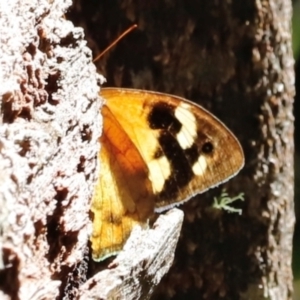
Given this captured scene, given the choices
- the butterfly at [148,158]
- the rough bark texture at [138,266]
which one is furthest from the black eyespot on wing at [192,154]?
the rough bark texture at [138,266]

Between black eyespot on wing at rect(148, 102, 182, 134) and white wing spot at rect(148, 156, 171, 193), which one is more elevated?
black eyespot on wing at rect(148, 102, 182, 134)

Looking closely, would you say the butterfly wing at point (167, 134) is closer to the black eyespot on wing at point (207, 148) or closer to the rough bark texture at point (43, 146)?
the black eyespot on wing at point (207, 148)

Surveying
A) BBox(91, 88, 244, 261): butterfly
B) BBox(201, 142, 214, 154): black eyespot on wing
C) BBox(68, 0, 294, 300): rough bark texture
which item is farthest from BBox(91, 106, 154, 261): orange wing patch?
BBox(68, 0, 294, 300): rough bark texture

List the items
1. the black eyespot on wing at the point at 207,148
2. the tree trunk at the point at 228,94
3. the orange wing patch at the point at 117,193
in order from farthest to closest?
the tree trunk at the point at 228,94
the black eyespot on wing at the point at 207,148
the orange wing patch at the point at 117,193

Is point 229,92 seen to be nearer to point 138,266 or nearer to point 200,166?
point 200,166

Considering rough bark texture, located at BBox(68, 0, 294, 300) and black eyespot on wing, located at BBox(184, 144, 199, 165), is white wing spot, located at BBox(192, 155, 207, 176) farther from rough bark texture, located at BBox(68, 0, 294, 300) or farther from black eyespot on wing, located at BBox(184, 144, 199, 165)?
rough bark texture, located at BBox(68, 0, 294, 300)

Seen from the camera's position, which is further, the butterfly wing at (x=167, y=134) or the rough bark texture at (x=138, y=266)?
the butterfly wing at (x=167, y=134)

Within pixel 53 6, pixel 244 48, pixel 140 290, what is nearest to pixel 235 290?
pixel 244 48

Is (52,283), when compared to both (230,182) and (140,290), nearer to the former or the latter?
(140,290)
